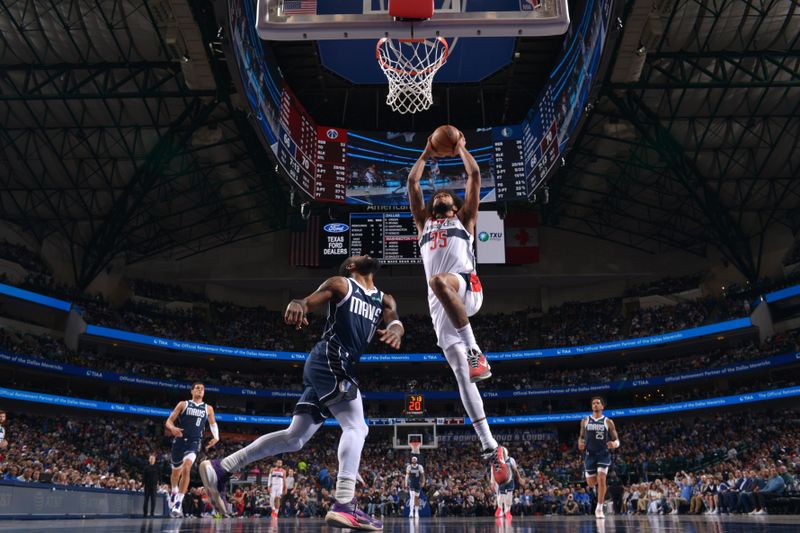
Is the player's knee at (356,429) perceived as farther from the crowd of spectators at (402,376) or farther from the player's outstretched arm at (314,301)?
the crowd of spectators at (402,376)

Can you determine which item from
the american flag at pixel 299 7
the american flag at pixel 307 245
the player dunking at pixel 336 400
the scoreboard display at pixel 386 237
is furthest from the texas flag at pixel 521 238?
the player dunking at pixel 336 400

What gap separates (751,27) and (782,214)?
1396cm

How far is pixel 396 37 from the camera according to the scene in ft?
29.1

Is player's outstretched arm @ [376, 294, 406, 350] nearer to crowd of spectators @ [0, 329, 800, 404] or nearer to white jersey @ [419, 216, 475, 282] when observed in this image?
white jersey @ [419, 216, 475, 282]

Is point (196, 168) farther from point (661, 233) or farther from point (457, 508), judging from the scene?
point (661, 233)

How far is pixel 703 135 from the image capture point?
2722 centimetres

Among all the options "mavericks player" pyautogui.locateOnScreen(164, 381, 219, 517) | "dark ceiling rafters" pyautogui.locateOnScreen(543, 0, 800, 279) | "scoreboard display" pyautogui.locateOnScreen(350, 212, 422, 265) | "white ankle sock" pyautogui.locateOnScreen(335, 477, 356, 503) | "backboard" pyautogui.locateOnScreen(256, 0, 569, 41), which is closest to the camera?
"white ankle sock" pyautogui.locateOnScreen(335, 477, 356, 503)

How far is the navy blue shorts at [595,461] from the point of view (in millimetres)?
13125

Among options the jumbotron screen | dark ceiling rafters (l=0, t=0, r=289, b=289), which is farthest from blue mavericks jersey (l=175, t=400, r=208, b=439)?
the jumbotron screen

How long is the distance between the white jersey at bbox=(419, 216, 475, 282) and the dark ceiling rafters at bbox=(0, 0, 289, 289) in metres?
14.5

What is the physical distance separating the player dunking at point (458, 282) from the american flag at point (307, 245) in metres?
23.5

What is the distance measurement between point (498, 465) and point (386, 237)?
20.5 m

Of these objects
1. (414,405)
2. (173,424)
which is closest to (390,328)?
(173,424)

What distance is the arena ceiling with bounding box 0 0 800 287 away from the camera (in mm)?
22188
